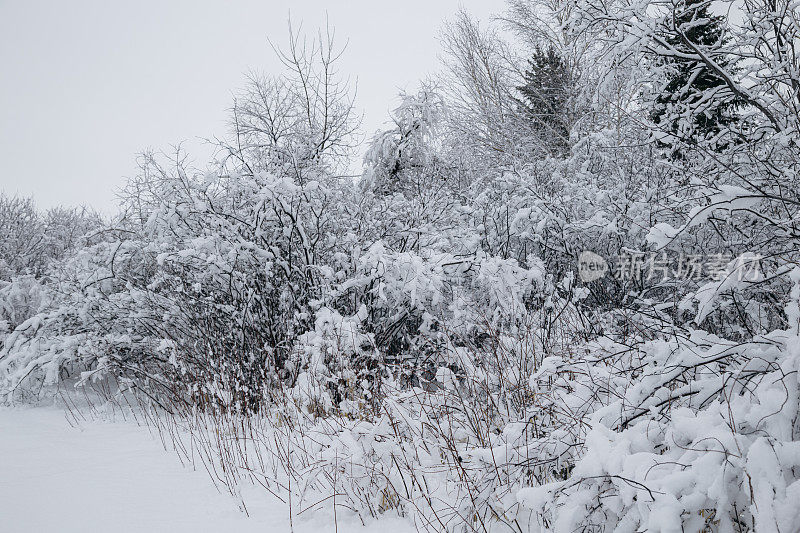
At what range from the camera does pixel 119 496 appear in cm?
304

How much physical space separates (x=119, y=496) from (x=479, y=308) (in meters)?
3.37

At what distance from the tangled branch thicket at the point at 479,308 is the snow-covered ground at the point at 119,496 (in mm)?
195

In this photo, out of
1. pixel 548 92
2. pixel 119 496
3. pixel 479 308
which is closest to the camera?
pixel 119 496

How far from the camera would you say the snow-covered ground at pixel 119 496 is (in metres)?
2.59

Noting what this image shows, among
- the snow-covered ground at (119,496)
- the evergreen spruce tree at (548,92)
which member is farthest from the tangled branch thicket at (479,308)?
the evergreen spruce tree at (548,92)

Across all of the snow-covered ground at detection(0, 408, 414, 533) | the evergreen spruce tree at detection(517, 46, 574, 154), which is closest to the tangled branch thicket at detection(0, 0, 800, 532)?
the snow-covered ground at detection(0, 408, 414, 533)

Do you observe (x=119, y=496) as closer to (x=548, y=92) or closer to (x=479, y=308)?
(x=479, y=308)

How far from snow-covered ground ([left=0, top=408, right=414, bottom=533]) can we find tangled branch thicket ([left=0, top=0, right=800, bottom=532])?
195 millimetres

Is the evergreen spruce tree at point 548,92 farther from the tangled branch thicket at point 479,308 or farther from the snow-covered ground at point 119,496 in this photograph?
the snow-covered ground at point 119,496

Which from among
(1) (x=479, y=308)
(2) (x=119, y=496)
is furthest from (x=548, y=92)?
(2) (x=119, y=496)

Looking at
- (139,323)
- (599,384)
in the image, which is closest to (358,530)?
(599,384)

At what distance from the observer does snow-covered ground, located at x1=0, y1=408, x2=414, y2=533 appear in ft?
8.50

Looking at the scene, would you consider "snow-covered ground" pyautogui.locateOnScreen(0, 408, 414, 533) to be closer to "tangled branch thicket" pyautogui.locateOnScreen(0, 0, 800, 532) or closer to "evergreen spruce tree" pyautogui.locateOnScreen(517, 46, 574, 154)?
"tangled branch thicket" pyautogui.locateOnScreen(0, 0, 800, 532)

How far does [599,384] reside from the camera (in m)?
2.38
